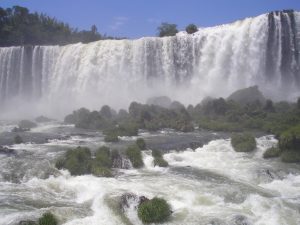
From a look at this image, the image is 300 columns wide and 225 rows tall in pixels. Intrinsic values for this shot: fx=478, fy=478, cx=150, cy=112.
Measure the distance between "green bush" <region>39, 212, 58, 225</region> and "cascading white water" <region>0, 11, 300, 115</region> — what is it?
32039mm

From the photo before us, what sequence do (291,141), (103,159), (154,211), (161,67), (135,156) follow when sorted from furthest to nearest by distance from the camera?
(161,67)
(291,141)
(135,156)
(103,159)
(154,211)

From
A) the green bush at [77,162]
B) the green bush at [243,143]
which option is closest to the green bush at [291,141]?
the green bush at [243,143]

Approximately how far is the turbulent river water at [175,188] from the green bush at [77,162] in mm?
391

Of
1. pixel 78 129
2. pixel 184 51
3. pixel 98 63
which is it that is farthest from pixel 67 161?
pixel 98 63

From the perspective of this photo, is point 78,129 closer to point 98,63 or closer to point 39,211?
point 98,63

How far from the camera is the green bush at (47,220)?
13516mm

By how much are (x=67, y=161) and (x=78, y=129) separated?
15.1 metres

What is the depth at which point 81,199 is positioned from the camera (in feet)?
55.0

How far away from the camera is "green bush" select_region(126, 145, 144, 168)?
22.0 metres

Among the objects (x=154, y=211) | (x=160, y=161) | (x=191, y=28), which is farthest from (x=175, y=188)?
(x=191, y=28)

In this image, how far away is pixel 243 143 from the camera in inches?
985

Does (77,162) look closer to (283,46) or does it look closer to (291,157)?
(291,157)

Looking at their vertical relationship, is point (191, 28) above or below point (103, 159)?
above

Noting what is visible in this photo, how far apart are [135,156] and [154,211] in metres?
8.04
